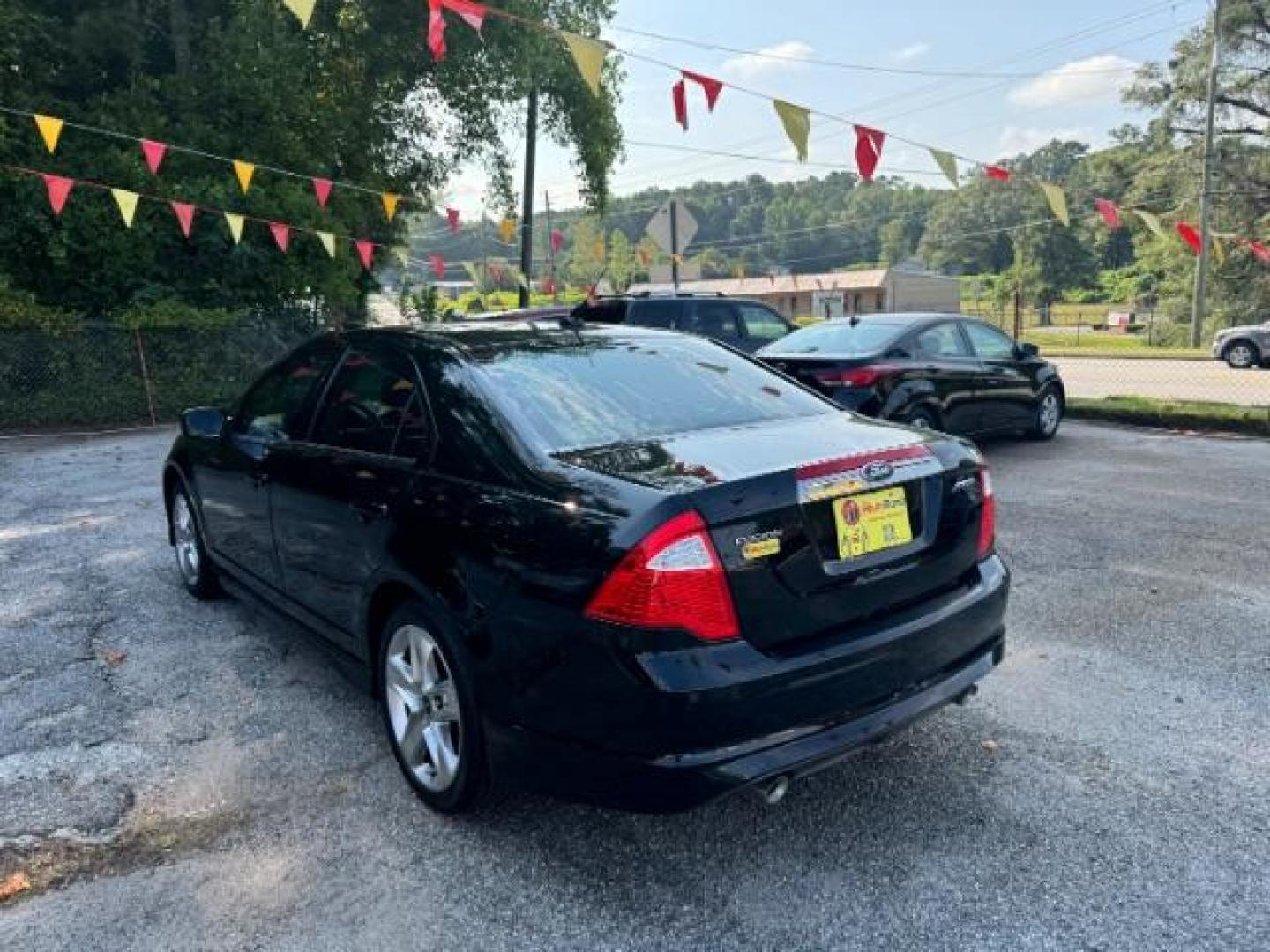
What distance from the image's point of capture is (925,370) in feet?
26.0

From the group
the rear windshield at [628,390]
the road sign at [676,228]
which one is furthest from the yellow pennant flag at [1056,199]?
the rear windshield at [628,390]

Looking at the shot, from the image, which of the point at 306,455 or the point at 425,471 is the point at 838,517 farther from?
the point at 306,455

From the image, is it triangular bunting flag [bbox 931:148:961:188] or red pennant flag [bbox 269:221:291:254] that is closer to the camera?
triangular bunting flag [bbox 931:148:961:188]

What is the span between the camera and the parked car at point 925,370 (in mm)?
7578

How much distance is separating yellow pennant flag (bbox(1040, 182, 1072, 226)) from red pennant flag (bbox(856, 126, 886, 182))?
5.43ft

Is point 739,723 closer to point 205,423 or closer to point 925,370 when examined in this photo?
point 205,423

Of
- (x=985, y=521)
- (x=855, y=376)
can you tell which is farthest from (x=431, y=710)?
(x=855, y=376)

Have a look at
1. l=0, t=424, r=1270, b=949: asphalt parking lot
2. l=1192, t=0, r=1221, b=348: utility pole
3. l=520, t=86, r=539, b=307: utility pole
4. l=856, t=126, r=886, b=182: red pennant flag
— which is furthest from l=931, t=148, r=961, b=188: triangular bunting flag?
l=1192, t=0, r=1221, b=348: utility pole

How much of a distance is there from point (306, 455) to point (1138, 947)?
3126mm

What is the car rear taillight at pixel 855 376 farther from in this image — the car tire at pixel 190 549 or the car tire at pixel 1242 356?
the car tire at pixel 1242 356

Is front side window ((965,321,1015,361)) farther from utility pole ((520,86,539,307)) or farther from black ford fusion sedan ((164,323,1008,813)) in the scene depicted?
utility pole ((520,86,539,307))

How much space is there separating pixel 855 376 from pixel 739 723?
5.76 m

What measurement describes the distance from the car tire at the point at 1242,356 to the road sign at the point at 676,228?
49.6 ft

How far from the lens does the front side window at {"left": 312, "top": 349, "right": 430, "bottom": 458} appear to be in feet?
10.0
